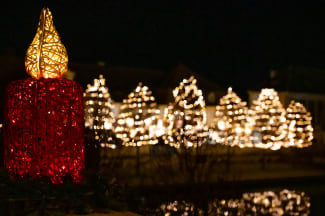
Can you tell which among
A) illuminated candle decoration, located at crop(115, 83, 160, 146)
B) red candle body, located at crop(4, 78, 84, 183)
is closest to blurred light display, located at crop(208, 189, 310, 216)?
red candle body, located at crop(4, 78, 84, 183)

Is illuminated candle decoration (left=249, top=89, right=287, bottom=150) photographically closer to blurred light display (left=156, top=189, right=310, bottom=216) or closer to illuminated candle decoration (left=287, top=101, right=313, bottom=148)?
illuminated candle decoration (left=287, top=101, right=313, bottom=148)

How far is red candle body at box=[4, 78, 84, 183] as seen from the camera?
7316 mm

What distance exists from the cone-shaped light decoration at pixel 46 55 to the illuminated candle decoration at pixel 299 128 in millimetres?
17452

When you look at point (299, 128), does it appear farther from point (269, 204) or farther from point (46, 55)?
point (46, 55)

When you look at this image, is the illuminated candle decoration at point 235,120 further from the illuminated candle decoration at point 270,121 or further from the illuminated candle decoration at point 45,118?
the illuminated candle decoration at point 45,118

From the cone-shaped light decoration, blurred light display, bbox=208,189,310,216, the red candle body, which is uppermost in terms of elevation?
the cone-shaped light decoration

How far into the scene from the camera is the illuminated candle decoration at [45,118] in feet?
24.0

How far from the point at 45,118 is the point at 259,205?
25.2ft

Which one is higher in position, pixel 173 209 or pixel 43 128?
pixel 43 128

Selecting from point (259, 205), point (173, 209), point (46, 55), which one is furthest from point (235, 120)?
point (46, 55)

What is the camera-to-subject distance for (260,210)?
12133 mm

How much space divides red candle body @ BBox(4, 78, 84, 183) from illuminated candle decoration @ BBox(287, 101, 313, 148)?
1736 centimetres

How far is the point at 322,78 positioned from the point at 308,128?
17562 millimetres

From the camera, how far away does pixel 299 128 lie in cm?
2339
